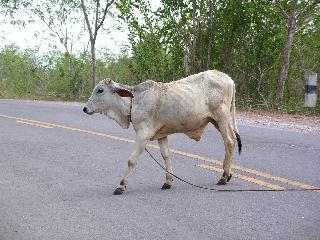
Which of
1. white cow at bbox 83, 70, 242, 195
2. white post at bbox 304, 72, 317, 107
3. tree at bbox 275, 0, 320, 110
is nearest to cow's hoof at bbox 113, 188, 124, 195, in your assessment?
white cow at bbox 83, 70, 242, 195

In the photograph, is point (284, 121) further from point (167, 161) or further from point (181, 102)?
point (181, 102)

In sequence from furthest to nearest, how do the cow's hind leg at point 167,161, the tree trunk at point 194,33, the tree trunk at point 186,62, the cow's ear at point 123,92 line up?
the tree trunk at point 186,62 < the tree trunk at point 194,33 < the cow's hind leg at point 167,161 < the cow's ear at point 123,92

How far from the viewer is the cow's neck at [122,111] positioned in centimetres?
574

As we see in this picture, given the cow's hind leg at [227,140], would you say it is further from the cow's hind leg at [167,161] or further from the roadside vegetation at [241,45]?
A: the roadside vegetation at [241,45]

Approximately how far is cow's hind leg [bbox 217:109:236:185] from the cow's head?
104 centimetres

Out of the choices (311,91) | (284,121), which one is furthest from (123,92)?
(311,91)

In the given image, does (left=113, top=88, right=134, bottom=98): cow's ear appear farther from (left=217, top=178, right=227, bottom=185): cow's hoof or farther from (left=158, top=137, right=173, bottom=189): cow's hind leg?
(left=217, top=178, right=227, bottom=185): cow's hoof

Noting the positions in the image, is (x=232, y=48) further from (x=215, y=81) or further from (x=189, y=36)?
(x=215, y=81)

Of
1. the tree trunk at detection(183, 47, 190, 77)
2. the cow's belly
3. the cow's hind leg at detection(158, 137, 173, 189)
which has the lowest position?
the cow's hind leg at detection(158, 137, 173, 189)

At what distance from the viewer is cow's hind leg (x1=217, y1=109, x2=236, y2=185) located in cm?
592

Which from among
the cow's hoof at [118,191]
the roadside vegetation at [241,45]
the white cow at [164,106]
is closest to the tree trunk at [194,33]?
the roadside vegetation at [241,45]

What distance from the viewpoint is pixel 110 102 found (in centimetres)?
576

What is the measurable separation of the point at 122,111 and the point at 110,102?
16cm

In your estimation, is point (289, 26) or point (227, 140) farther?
point (289, 26)
